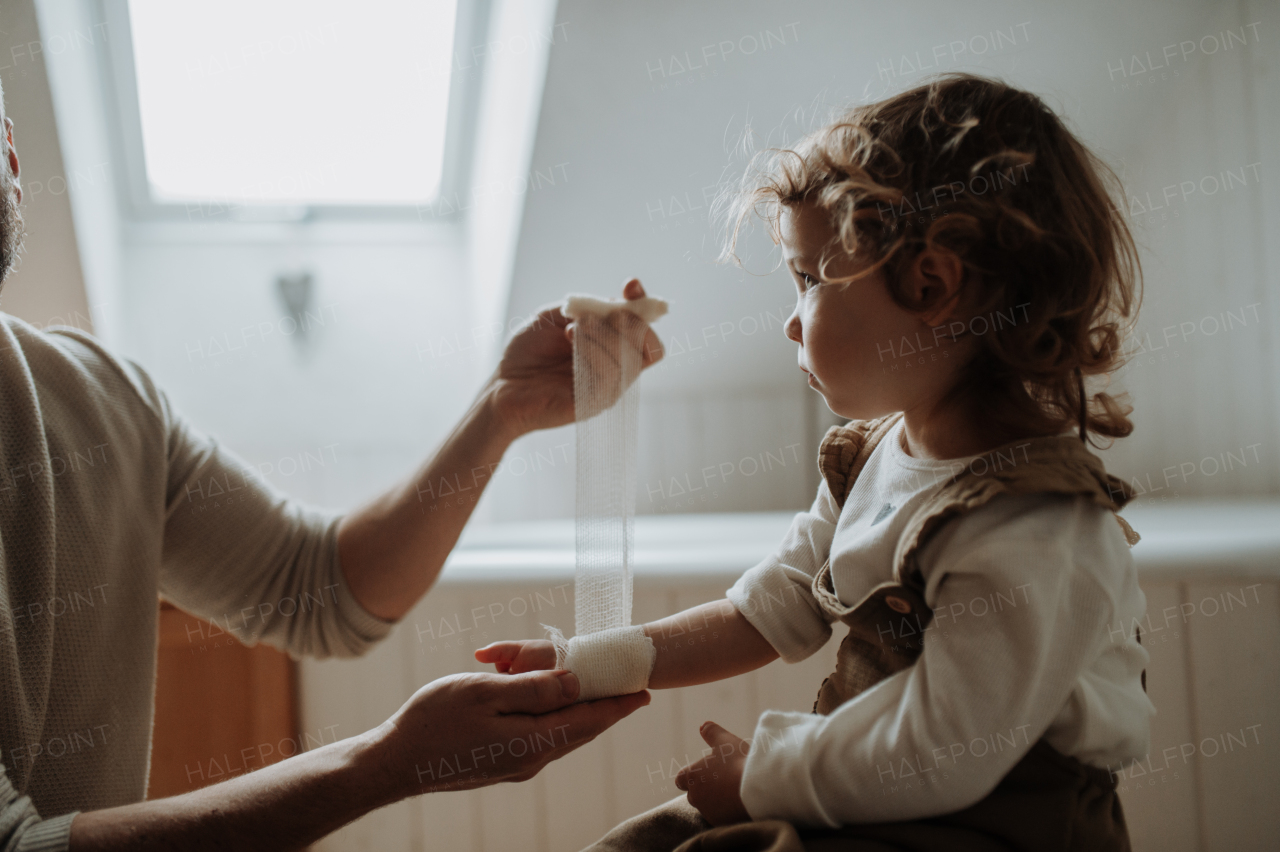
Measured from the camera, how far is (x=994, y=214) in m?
0.62

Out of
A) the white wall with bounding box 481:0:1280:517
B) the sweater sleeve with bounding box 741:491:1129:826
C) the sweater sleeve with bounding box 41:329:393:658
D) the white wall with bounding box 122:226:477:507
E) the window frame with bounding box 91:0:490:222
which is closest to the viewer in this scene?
the sweater sleeve with bounding box 741:491:1129:826

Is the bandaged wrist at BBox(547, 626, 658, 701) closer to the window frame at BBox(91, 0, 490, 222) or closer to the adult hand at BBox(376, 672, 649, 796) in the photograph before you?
the adult hand at BBox(376, 672, 649, 796)

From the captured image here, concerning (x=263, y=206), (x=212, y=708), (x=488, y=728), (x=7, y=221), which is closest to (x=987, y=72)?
(x=488, y=728)

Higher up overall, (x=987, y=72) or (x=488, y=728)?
(x=987, y=72)

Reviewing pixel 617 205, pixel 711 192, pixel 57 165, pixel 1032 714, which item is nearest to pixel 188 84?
pixel 57 165

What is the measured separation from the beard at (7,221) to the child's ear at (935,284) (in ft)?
2.90

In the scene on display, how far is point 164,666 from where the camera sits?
147 cm

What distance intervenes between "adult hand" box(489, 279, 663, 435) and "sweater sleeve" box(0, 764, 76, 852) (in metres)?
0.58

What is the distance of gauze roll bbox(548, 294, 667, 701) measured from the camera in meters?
0.78

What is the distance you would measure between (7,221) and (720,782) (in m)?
0.91

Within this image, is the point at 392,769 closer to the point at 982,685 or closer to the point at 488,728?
the point at 488,728

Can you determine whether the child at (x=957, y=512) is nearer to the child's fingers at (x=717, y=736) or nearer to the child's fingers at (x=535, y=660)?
the child's fingers at (x=717, y=736)

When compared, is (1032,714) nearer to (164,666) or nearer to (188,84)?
(164,666)

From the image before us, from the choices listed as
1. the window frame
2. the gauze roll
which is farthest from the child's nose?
the window frame
